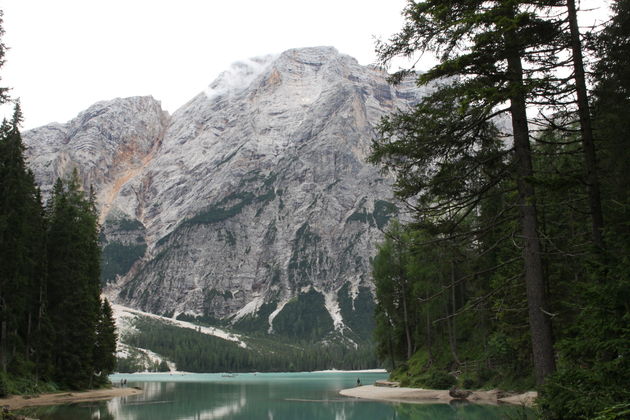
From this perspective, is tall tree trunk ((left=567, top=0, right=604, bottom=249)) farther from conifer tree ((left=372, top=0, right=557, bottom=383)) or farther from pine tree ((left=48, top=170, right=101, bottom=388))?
pine tree ((left=48, top=170, right=101, bottom=388))

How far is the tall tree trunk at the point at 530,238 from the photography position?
42.1 feet

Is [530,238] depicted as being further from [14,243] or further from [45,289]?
[45,289]

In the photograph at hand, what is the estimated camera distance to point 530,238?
13.0 metres

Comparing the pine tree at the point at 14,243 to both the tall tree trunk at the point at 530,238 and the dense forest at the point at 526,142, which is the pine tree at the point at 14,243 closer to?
the dense forest at the point at 526,142

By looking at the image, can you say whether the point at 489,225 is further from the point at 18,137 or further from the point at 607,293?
the point at 18,137

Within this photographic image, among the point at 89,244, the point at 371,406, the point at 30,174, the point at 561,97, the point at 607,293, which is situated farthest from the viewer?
the point at 89,244

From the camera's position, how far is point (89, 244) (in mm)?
58531

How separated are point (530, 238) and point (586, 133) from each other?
107 inches

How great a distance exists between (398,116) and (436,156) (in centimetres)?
149

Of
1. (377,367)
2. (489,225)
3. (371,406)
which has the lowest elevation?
(377,367)

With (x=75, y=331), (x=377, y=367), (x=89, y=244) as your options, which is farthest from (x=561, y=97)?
(x=377, y=367)

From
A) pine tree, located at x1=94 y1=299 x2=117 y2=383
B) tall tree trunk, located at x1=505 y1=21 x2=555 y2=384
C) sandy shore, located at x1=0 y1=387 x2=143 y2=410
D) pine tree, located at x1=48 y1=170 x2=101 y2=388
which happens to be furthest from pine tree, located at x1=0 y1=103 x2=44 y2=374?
tall tree trunk, located at x1=505 y1=21 x2=555 y2=384

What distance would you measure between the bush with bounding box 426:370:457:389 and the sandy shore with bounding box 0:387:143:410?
29702 millimetres

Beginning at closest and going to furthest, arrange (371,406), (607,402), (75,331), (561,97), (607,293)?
(607,402)
(607,293)
(561,97)
(371,406)
(75,331)
